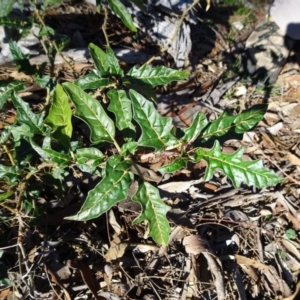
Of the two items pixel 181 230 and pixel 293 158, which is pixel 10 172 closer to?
pixel 181 230

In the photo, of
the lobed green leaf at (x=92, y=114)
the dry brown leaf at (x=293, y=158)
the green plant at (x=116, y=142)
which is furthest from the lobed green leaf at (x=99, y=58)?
the dry brown leaf at (x=293, y=158)

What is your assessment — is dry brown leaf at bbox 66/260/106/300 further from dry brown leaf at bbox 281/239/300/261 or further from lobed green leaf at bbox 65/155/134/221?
dry brown leaf at bbox 281/239/300/261

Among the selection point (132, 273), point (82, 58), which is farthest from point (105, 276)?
point (82, 58)

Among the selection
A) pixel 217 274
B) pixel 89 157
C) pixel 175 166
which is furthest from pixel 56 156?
pixel 217 274

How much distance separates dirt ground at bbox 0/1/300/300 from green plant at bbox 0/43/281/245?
1.02 feet

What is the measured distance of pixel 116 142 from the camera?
1.97m

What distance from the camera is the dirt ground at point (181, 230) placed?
7.36 ft

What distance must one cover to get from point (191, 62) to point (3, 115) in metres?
1.30

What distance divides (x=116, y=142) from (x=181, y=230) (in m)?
0.68

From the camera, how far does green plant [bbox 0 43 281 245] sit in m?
1.77

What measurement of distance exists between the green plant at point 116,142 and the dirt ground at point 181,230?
0.31 metres

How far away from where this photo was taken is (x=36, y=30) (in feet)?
9.26

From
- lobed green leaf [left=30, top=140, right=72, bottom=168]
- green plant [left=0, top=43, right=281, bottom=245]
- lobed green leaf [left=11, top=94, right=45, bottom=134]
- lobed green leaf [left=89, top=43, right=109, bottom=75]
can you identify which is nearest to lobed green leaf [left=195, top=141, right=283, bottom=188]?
green plant [left=0, top=43, right=281, bottom=245]

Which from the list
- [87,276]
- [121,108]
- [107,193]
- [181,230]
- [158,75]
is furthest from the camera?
[181,230]
